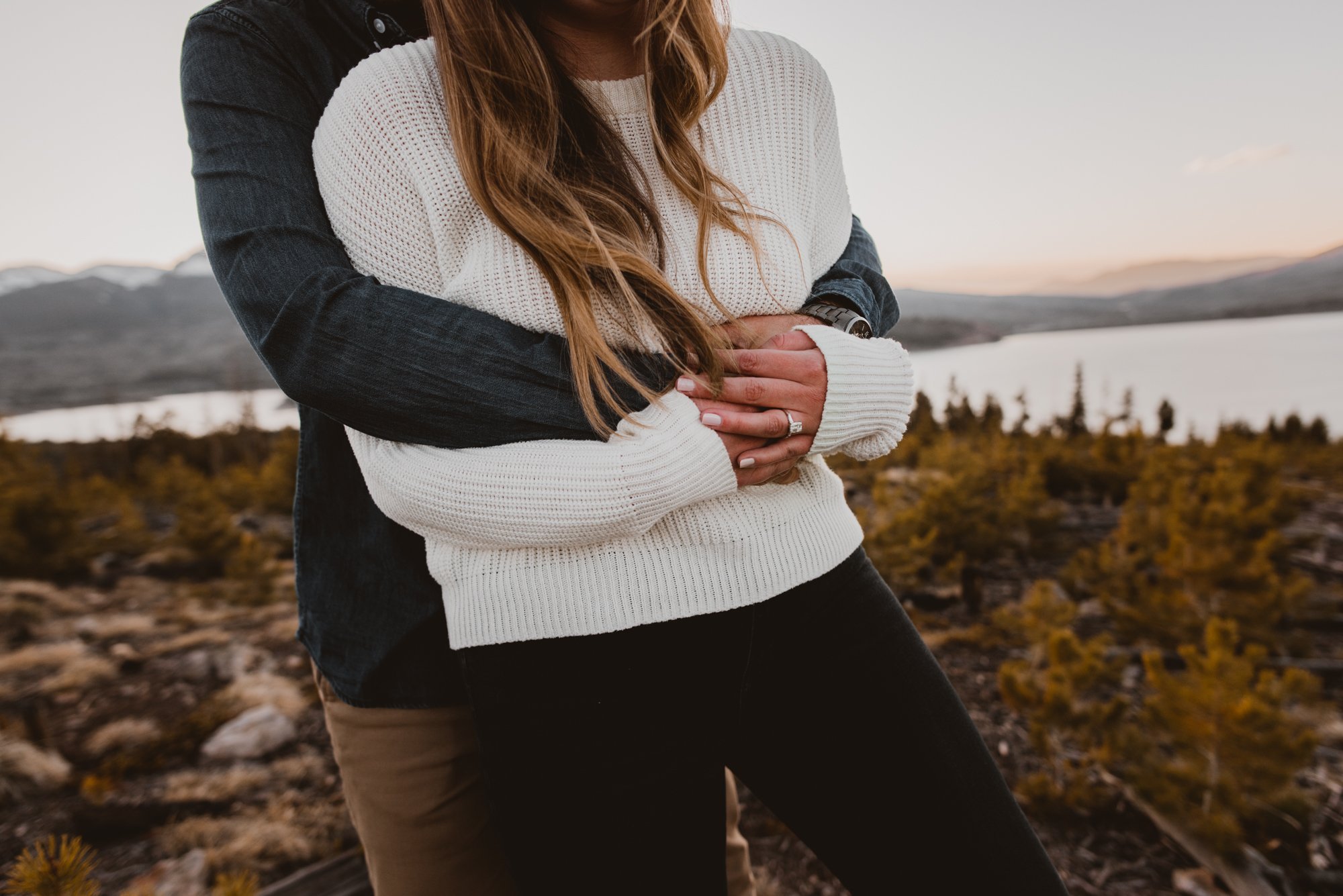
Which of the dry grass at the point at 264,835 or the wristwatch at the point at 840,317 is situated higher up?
the wristwatch at the point at 840,317

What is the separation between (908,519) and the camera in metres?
4.50

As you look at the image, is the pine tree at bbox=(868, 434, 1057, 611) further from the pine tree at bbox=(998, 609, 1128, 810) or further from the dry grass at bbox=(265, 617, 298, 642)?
the dry grass at bbox=(265, 617, 298, 642)

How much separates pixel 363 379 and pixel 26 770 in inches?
147

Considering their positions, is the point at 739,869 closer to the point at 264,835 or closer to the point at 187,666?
the point at 264,835

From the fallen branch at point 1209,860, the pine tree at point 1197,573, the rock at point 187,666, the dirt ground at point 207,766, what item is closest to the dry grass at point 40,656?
the dirt ground at point 207,766

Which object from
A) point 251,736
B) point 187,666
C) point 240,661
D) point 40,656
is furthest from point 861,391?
point 40,656

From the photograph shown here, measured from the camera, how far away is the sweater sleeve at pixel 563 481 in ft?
2.54

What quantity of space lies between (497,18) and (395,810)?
1.20 metres

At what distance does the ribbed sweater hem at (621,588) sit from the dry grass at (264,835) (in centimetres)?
239

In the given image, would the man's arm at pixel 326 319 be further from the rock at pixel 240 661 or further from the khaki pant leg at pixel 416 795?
the rock at pixel 240 661

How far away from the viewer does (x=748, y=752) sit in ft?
3.16

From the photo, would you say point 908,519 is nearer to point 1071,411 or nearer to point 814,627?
point 814,627

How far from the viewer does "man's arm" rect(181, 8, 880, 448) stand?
2.56ft

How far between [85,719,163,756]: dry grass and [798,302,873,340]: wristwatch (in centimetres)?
401
